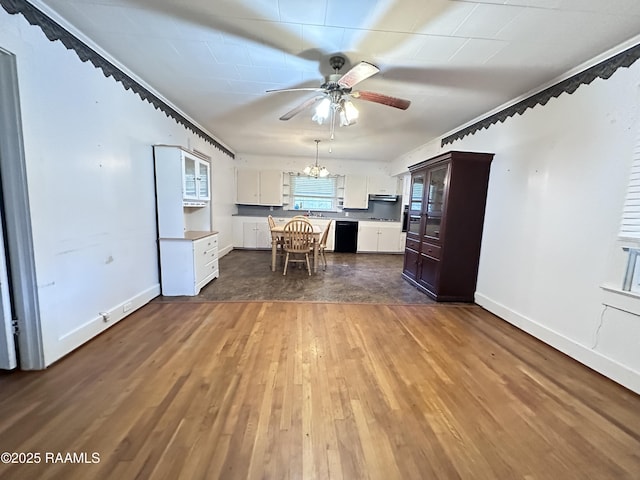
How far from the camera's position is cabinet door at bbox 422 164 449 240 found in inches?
138

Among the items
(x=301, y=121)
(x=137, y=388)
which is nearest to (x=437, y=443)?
(x=137, y=388)

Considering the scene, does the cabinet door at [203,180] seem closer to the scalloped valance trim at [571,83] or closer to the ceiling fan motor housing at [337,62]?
the ceiling fan motor housing at [337,62]

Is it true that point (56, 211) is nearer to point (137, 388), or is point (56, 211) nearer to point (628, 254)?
point (137, 388)

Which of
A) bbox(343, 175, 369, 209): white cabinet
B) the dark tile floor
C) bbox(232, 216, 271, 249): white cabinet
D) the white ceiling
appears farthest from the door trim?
bbox(343, 175, 369, 209): white cabinet

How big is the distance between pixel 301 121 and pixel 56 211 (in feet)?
9.92

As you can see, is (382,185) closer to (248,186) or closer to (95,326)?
(248,186)

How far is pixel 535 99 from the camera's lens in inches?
107

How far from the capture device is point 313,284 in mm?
3971

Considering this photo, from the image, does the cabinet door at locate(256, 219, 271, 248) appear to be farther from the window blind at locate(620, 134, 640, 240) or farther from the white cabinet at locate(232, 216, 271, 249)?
A: the window blind at locate(620, 134, 640, 240)

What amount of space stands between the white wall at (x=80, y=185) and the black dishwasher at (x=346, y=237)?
14.0 feet

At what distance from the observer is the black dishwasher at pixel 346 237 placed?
257 inches

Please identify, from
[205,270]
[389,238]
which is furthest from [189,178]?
[389,238]

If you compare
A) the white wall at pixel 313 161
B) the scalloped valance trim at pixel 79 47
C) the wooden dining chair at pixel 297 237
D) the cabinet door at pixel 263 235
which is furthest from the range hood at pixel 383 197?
the scalloped valance trim at pixel 79 47

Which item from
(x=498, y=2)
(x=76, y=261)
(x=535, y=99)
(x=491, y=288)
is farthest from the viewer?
(x=491, y=288)
